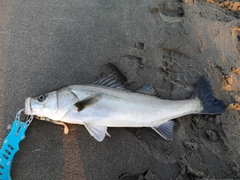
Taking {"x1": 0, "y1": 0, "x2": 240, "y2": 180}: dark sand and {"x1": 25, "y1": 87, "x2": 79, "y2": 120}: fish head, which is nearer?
{"x1": 25, "y1": 87, "x2": 79, "y2": 120}: fish head

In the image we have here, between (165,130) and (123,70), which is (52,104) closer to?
(123,70)

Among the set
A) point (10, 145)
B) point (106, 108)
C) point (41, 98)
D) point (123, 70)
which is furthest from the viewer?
point (123, 70)

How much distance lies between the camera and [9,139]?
2.79m

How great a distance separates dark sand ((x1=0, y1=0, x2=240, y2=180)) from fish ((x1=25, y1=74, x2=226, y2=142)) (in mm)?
221

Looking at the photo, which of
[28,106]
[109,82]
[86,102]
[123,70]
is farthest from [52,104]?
[123,70]

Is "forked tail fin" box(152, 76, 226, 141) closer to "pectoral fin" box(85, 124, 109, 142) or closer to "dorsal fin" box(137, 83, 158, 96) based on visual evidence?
"dorsal fin" box(137, 83, 158, 96)

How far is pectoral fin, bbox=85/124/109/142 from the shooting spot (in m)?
2.96

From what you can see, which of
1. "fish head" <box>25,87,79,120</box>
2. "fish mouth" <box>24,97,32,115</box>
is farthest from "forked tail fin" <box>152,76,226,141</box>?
"fish mouth" <box>24,97,32,115</box>

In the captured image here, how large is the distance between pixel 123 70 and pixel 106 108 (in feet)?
2.95

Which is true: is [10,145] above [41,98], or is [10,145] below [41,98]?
below

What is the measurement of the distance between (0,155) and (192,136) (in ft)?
8.24

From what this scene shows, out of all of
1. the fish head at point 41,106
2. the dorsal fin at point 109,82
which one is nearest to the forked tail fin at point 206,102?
the dorsal fin at point 109,82

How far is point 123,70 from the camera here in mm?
3713

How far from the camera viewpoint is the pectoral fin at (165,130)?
3.29 metres
